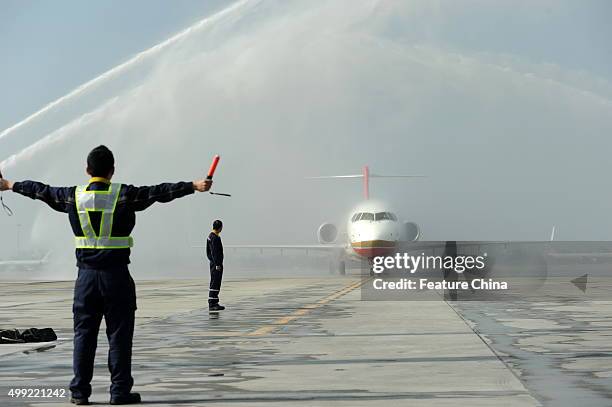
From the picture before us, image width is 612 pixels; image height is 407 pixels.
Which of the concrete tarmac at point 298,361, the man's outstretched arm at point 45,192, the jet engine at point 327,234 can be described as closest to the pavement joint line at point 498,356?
the concrete tarmac at point 298,361

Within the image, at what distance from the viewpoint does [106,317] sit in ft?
30.8

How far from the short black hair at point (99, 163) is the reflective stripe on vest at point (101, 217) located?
6.6 inches

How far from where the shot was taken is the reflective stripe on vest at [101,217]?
9.44 metres

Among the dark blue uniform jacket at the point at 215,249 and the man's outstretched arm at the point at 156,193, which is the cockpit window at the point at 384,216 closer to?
the dark blue uniform jacket at the point at 215,249

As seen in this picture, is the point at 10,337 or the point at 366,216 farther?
the point at 366,216

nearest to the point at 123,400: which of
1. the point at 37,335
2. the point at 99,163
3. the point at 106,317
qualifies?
the point at 106,317

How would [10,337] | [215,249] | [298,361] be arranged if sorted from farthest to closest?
1. [215,249]
2. [10,337]
3. [298,361]

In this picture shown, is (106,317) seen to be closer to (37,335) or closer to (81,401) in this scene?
(81,401)

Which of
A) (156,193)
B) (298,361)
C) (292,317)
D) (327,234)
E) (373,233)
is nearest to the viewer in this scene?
(156,193)

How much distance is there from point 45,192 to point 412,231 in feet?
138

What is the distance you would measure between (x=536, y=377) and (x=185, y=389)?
11.8ft

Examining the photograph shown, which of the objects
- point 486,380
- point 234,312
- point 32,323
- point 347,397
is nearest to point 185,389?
point 347,397

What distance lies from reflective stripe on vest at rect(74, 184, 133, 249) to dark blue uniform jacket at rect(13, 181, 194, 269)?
0.12 feet

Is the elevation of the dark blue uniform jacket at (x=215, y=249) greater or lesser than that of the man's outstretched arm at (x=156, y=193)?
lesser
